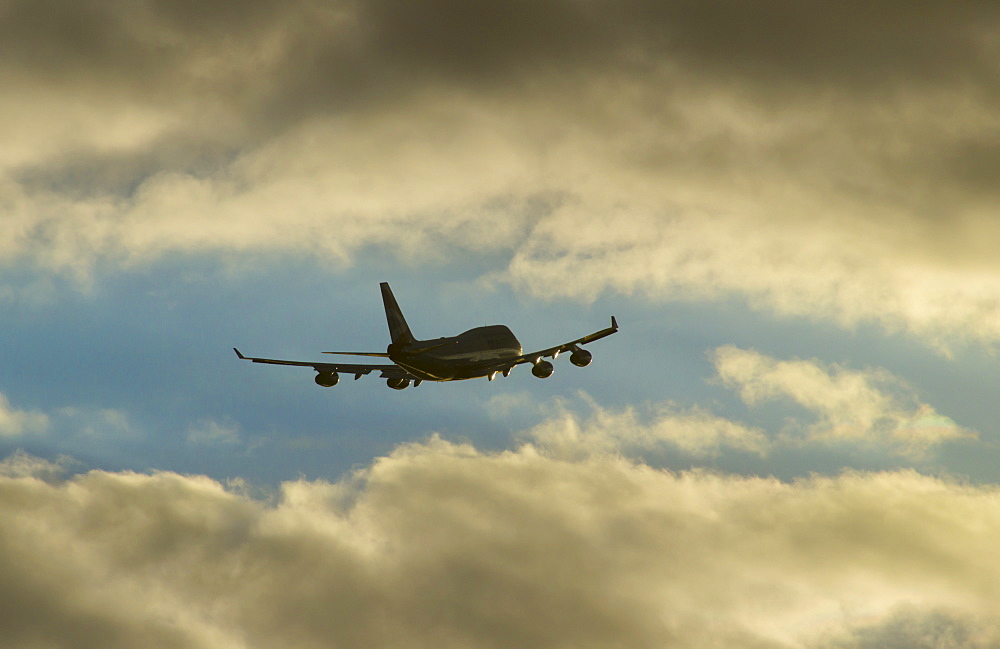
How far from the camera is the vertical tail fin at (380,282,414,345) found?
363 ft

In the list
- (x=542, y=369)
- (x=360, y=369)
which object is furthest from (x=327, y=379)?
(x=542, y=369)

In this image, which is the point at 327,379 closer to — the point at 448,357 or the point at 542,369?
the point at 448,357

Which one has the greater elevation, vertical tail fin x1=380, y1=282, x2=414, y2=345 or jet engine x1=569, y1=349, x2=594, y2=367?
vertical tail fin x1=380, y1=282, x2=414, y2=345

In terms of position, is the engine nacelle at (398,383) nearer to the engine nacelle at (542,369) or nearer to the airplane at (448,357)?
the airplane at (448,357)

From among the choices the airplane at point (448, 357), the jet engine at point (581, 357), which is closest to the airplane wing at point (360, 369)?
the airplane at point (448, 357)

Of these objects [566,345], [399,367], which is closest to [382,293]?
[399,367]

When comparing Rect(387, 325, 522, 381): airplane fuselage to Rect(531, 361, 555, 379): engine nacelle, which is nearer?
Rect(387, 325, 522, 381): airplane fuselage

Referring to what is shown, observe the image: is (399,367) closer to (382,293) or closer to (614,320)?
(382,293)

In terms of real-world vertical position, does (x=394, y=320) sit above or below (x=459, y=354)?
above

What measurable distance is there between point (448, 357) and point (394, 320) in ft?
30.3

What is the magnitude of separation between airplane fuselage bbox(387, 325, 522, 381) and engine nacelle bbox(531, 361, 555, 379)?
13.8ft

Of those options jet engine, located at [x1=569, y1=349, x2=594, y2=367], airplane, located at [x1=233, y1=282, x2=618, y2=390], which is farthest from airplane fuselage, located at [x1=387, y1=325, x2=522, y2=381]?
jet engine, located at [x1=569, y1=349, x2=594, y2=367]

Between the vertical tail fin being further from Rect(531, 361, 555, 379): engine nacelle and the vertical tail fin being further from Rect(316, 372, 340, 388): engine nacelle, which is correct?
Rect(531, 361, 555, 379): engine nacelle

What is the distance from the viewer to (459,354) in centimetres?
10894
